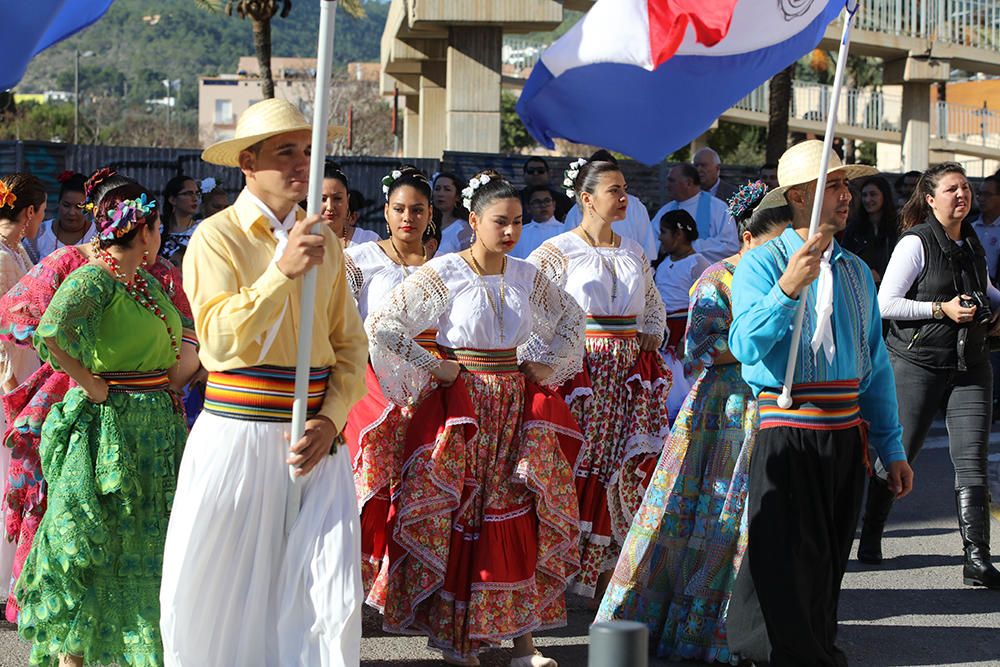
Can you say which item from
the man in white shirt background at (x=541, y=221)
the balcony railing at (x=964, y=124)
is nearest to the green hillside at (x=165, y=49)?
the balcony railing at (x=964, y=124)

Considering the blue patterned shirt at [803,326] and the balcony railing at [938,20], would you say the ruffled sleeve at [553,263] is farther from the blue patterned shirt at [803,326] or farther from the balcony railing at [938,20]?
the balcony railing at [938,20]

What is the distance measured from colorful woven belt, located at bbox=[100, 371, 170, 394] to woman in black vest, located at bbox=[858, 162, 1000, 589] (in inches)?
155

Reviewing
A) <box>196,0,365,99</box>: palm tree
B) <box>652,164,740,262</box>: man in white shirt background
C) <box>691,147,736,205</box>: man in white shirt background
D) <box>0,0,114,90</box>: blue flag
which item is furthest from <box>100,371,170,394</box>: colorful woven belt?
<box>196,0,365,99</box>: palm tree

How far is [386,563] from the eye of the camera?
6.19 meters

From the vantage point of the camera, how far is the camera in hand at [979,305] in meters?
7.47

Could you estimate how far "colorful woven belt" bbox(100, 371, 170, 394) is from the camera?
18.0 feet

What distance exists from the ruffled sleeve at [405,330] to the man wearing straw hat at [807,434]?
57.7 inches

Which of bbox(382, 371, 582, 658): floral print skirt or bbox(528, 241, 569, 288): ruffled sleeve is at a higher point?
bbox(528, 241, 569, 288): ruffled sleeve

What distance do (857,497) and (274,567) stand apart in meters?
2.19

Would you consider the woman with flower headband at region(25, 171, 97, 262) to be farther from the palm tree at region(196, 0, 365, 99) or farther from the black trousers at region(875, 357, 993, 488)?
the palm tree at region(196, 0, 365, 99)

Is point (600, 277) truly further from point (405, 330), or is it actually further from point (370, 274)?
point (405, 330)

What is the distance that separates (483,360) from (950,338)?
2803 mm

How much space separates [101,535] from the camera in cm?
536

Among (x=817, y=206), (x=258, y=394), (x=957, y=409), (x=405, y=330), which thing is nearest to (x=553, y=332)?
(x=405, y=330)
